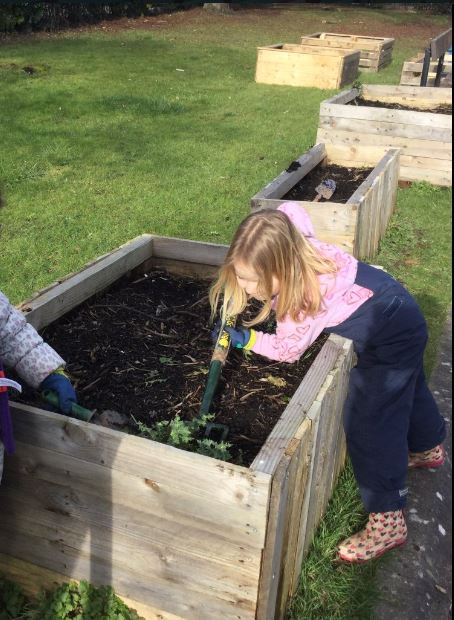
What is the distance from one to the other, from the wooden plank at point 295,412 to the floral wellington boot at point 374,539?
0.70m

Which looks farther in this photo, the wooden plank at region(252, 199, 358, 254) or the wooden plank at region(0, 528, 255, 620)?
the wooden plank at region(252, 199, 358, 254)

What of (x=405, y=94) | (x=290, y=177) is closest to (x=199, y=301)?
(x=290, y=177)

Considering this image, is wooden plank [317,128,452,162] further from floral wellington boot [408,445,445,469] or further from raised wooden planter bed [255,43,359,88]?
raised wooden planter bed [255,43,359,88]

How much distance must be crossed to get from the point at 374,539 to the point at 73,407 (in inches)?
54.1

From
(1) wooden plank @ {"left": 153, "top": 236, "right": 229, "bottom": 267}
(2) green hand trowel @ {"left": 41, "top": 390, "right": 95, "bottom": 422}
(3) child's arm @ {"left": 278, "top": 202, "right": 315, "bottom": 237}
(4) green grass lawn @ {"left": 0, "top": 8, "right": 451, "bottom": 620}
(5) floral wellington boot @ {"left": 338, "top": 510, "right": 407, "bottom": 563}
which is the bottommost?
(4) green grass lawn @ {"left": 0, "top": 8, "right": 451, "bottom": 620}

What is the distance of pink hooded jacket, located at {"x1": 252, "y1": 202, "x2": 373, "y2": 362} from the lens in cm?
248

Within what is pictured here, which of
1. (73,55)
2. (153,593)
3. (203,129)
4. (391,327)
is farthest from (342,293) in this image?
(73,55)

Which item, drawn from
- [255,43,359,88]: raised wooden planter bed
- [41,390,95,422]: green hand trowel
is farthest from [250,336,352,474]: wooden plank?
[255,43,359,88]: raised wooden planter bed

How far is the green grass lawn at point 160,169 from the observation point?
15.6ft

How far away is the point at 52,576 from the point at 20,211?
4375 mm

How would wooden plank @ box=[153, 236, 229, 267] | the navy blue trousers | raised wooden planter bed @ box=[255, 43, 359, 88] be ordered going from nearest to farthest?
the navy blue trousers → wooden plank @ box=[153, 236, 229, 267] → raised wooden planter bed @ box=[255, 43, 359, 88]

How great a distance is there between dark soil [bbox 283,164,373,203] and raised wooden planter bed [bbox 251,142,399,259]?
0.08 metres

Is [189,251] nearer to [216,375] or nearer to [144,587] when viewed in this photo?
[216,375]

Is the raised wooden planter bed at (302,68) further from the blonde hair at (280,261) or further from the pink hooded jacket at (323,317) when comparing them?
the blonde hair at (280,261)
